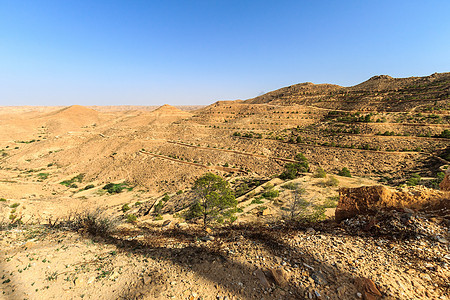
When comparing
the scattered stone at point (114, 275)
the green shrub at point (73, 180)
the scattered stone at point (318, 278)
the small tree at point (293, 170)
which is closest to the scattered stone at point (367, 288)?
the scattered stone at point (318, 278)

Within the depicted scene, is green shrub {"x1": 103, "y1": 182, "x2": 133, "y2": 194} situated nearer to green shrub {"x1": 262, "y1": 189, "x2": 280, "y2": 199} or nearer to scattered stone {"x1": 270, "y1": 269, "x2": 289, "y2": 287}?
green shrub {"x1": 262, "y1": 189, "x2": 280, "y2": 199}

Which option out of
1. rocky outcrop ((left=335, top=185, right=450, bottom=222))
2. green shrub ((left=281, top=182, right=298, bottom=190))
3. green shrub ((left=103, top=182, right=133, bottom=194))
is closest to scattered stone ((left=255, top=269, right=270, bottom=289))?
rocky outcrop ((left=335, top=185, right=450, bottom=222))

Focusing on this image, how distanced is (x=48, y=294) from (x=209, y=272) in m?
3.87

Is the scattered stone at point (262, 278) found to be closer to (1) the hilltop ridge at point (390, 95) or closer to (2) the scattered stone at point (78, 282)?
(2) the scattered stone at point (78, 282)

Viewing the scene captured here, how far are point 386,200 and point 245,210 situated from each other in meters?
9.87

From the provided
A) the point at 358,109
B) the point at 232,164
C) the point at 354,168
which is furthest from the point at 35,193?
the point at 358,109

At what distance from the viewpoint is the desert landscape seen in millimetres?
4742

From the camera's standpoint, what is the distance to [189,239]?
25.3 feet

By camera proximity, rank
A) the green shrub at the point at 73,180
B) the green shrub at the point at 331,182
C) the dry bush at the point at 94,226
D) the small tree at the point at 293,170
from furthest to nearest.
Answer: the green shrub at the point at 73,180, the small tree at the point at 293,170, the green shrub at the point at 331,182, the dry bush at the point at 94,226

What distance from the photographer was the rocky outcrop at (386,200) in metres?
6.87

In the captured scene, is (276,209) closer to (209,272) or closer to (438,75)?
(209,272)

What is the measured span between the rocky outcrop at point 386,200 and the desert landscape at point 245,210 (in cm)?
5

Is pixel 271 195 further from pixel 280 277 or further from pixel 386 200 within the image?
pixel 280 277

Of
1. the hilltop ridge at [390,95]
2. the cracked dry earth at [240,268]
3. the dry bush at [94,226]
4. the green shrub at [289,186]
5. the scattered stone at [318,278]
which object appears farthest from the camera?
the hilltop ridge at [390,95]
